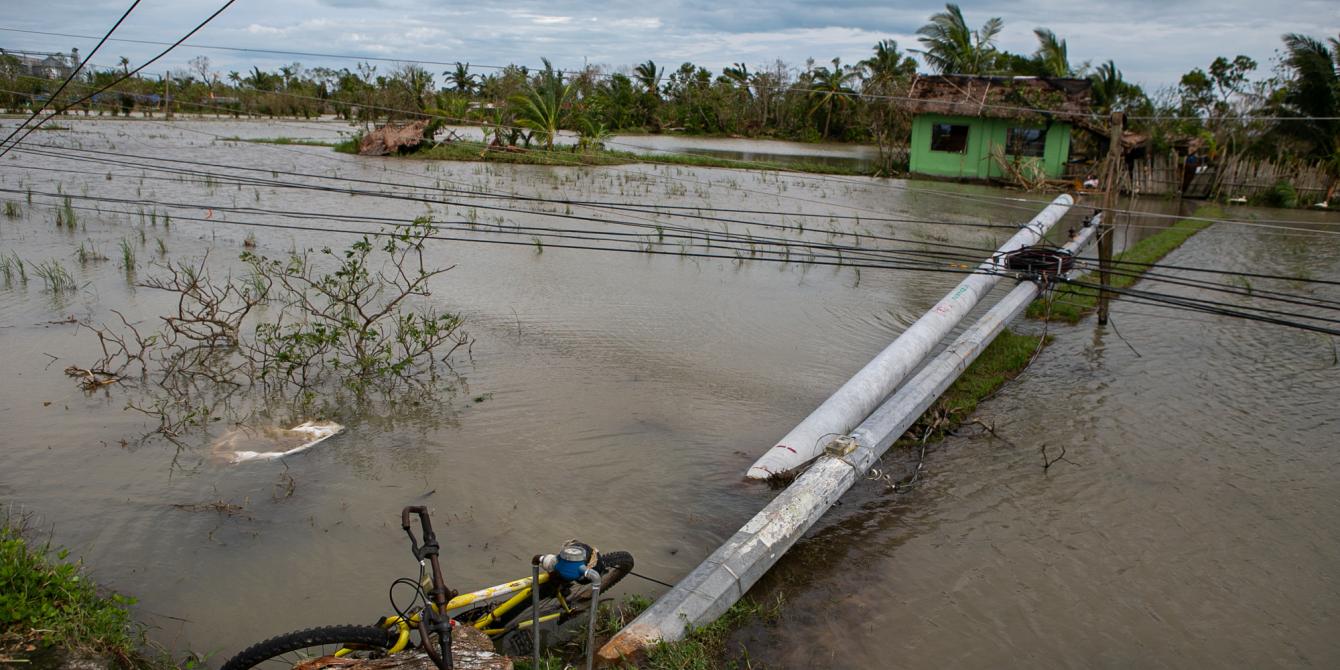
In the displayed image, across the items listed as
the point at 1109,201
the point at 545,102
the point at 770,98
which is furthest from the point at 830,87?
the point at 1109,201

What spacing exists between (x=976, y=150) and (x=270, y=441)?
70.7ft

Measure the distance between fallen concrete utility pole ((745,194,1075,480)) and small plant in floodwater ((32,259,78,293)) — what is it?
839cm

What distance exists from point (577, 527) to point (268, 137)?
997 inches

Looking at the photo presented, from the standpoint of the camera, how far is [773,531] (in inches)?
175

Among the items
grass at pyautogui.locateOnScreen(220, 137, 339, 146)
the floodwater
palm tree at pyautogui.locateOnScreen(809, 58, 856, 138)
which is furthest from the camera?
palm tree at pyautogui.locateOnScreen(809, 58, 856, 138)

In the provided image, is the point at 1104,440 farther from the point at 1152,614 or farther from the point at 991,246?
the point at 991,246

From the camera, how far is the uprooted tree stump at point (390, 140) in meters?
23.4

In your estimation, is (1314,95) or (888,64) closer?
(1314,95)

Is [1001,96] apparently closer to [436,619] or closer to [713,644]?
[713,644]

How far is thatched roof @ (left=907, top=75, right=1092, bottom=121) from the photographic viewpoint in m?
22.4

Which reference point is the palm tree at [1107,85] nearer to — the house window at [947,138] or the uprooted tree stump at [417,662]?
the house window at [947,138]

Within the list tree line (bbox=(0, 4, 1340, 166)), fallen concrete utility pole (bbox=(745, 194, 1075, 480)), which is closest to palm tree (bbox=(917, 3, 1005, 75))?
tree line (bbox=(0, 4, 1340, 166))

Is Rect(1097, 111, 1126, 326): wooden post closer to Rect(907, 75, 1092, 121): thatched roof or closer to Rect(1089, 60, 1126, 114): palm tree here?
Rect(907, 75, 1092, 121): thatched roof

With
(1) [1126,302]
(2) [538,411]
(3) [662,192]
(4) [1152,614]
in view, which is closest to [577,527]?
(2) [538,411]
